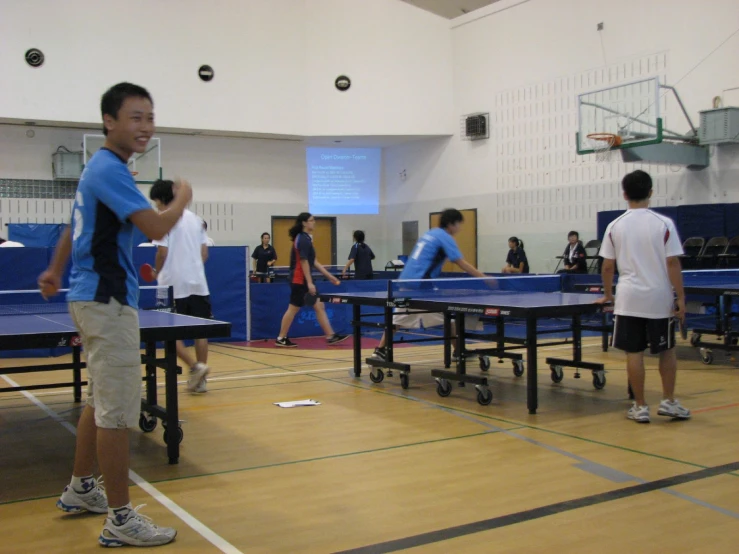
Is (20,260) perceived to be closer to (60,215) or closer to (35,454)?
(35,454)

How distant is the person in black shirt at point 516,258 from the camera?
16.3m

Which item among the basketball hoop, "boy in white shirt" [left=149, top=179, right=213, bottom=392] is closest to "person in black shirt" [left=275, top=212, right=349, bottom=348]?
"boy in white shirt" [left=149, top=179, right=213, bottom=392]

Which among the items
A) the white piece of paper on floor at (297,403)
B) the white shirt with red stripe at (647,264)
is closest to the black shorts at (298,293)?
the white piece of paper on floor at (297,403)

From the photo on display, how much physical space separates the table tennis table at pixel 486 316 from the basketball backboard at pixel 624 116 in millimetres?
7303

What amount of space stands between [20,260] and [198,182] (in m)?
9.32

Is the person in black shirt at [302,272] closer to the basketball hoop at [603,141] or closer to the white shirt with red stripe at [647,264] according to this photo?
the white shirt with red stripe at [647,264]

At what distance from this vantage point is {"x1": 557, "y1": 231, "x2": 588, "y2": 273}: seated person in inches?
586

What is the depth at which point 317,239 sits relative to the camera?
66.5 ft

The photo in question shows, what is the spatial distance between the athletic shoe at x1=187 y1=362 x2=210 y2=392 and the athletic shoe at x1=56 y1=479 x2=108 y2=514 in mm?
2904

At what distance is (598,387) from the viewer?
254 inches

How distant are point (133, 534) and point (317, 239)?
57.3 feet

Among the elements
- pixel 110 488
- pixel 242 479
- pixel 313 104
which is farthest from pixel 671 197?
pixel 110 488

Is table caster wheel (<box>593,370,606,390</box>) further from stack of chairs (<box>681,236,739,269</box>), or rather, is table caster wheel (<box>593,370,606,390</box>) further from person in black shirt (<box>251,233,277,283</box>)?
person in black shirt (<box>251,233,277,283</box>)

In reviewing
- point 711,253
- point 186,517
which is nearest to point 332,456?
point 186,517
